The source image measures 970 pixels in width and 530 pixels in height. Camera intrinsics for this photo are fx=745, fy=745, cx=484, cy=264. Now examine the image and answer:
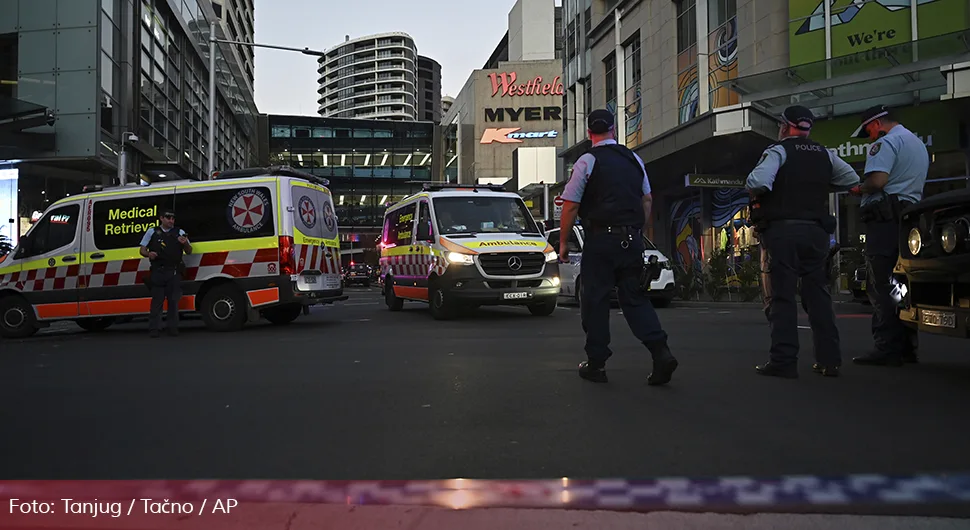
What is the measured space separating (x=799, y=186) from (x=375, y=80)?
164517 millimetres

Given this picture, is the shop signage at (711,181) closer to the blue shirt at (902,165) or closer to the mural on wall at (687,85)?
the mural on wall at (687,85)

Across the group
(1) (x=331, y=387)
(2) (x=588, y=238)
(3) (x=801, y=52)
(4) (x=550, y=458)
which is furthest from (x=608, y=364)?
(3) (x=801, y=52)

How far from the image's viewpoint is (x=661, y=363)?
4.85 m

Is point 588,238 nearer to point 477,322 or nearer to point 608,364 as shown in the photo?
point 608,364

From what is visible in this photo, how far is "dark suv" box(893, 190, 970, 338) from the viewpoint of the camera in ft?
14.2

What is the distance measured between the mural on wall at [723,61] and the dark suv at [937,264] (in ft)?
51.5

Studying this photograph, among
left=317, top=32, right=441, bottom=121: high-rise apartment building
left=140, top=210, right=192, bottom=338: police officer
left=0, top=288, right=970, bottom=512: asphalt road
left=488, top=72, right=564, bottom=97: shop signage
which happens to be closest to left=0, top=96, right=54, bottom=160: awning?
left=140, top=210, right=192, bottom=338: police officer

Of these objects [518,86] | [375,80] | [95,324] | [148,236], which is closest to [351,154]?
[518,86]

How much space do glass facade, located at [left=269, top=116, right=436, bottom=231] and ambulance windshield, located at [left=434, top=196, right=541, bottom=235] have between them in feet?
205

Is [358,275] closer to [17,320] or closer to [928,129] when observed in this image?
[928,129]

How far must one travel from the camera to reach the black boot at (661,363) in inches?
190

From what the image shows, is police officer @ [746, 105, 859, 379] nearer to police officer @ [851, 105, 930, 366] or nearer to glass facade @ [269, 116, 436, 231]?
police officer @ [851, 105, 930, 366]

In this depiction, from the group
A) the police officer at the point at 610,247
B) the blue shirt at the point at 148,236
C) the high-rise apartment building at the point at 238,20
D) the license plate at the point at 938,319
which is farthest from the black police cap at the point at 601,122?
the high-rise apartment building at the point at 238,20

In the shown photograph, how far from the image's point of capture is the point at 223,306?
425 inches
